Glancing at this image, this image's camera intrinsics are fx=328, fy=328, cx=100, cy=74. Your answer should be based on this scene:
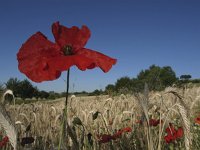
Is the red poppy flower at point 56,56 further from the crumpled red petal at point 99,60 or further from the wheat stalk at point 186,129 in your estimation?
the wheat stalk at point 186,129

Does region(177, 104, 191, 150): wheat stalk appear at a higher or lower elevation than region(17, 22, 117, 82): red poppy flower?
lower

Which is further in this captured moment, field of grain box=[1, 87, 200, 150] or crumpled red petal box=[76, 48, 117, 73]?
field of grain box=[1, 87, 200, 150]

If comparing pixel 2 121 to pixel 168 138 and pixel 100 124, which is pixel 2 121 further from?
pixel 100 124

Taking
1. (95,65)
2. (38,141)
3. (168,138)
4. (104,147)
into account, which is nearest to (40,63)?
(95,65)

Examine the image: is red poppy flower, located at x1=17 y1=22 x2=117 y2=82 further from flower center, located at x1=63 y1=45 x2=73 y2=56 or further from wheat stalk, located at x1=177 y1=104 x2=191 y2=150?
wheat stalk, located at x1=177 y1=104 x2=191 y2=150

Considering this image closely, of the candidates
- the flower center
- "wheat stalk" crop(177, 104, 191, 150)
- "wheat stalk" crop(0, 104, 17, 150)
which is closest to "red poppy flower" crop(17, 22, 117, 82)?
the flower center

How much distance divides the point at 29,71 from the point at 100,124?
2.72m

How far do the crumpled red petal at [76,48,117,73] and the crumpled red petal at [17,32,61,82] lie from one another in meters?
0.11

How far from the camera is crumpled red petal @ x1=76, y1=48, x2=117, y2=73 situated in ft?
3.83

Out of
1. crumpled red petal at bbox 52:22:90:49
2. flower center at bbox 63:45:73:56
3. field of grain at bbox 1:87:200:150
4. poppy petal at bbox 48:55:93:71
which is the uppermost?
crumpled red petal at bbox 52:22:90:49

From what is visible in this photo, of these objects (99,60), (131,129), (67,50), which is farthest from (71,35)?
(131,129)

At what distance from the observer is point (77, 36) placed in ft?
4.49

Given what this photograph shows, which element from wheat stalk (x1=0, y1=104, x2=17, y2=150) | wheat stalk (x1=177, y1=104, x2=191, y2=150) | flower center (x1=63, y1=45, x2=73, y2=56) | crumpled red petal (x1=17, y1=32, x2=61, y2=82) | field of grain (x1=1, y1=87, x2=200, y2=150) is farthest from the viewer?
field of grain (x1=1, y1=87, x2=200, y2=150)

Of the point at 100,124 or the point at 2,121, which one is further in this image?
the point at 100,124
